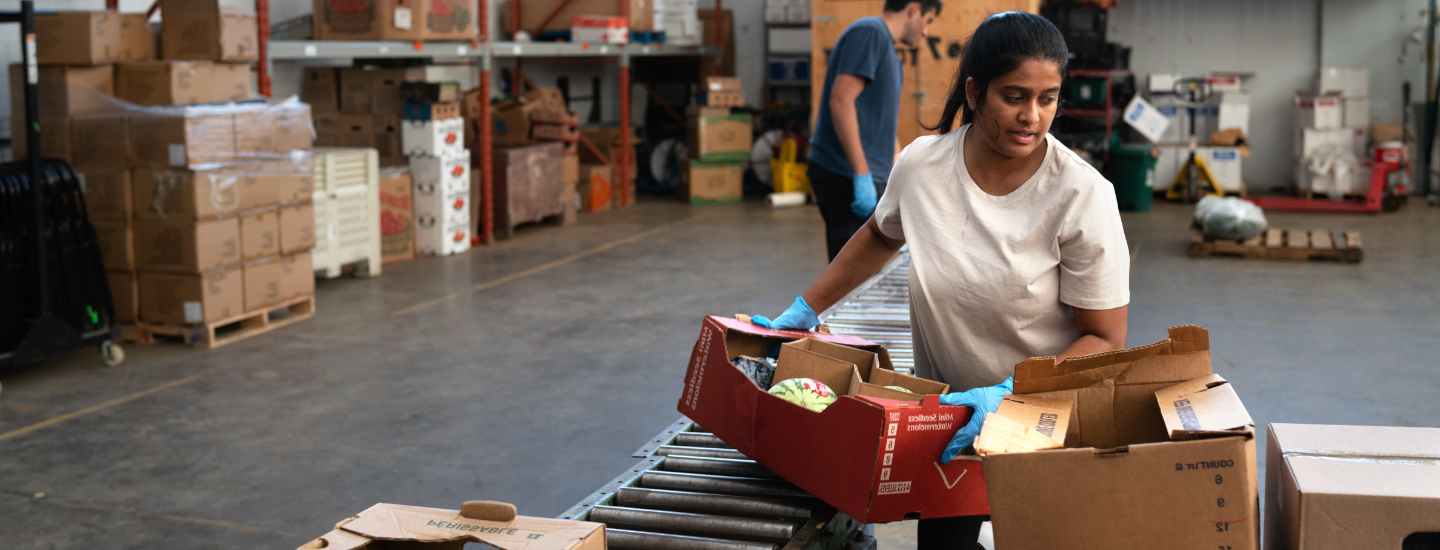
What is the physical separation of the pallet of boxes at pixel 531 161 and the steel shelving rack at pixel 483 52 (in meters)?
0.14

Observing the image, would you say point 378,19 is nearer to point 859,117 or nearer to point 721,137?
point 859,117

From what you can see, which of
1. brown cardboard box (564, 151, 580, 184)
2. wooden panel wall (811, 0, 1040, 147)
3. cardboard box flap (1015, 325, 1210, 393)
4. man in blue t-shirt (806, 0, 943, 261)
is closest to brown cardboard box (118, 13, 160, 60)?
man in blue t-shirt (806, 0, 943, 261)

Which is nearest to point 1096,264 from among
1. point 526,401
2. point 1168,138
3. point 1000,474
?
point 1000,474

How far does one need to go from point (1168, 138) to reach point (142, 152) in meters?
10.6

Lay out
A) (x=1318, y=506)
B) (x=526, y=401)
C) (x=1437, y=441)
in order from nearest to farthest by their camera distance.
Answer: (x=1318, y=506) → (x=1437, y=441) → (x=526, y=401)

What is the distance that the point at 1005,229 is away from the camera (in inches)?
77.0

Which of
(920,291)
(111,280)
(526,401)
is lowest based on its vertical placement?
(526,401)

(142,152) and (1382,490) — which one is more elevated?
(142,152)

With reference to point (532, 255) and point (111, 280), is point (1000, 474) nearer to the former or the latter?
point (111, 280)

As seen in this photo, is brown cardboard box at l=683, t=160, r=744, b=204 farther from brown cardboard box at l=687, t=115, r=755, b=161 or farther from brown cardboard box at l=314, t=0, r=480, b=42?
brown cardboard box at l=314, t=0, r=480, b=42

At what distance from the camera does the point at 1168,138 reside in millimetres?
12633

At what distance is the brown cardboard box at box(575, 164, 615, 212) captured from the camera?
1149 centimetres

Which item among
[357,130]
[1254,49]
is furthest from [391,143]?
[1254,49]

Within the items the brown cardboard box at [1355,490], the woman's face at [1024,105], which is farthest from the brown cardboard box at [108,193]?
the brown cardboard box at [1355,490]
